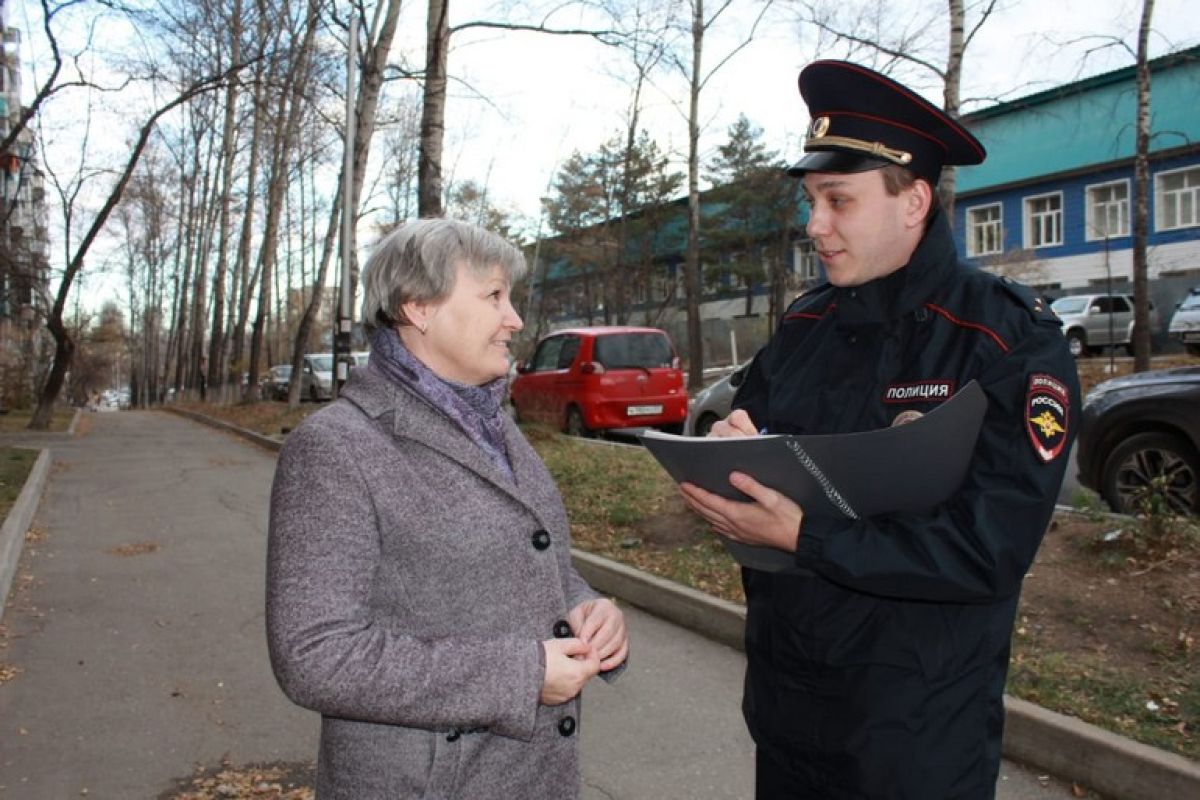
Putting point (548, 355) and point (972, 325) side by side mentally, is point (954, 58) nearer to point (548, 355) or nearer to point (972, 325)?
point (548, 355)

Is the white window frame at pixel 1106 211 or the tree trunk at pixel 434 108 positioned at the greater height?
the white window frame at pixel 1106 211

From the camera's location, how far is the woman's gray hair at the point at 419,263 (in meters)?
2.00

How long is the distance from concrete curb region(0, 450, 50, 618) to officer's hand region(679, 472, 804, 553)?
5.82 metres

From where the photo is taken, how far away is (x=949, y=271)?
2.02m

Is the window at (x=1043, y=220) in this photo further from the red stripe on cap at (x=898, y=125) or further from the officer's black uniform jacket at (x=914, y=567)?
the officer's black uniform jacket at (x=914, y=567)

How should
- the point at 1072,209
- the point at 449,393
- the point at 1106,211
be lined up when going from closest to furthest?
1. the point at 449,393
2. the point at 1106,211
3. the point at 1072,209

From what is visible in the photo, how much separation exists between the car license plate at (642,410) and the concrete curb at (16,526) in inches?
286

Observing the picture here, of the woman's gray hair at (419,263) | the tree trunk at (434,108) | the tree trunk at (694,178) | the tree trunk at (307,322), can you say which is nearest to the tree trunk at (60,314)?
the tree trunk at (307,322)

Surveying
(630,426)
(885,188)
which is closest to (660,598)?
(885,188)

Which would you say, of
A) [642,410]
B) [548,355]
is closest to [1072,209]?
[548,355]

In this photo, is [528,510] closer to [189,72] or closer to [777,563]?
[777,563]

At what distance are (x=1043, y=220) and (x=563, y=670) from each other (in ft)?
129

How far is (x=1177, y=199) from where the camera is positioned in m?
32.7

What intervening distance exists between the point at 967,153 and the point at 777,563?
96 cm
